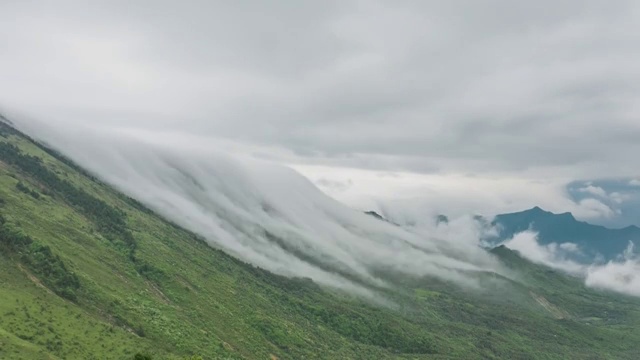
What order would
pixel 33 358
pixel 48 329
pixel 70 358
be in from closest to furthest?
pixel 33 358 < pixel 70 358 < pixel 48 329

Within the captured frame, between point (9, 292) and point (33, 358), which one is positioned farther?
point (9, 292)

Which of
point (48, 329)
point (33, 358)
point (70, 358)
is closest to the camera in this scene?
point (33, 358)

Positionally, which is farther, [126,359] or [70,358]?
[126,359]

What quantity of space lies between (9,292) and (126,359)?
51.8m

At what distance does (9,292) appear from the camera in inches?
7825

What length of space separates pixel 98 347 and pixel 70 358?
18.2 m

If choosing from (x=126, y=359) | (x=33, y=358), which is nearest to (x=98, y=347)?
(x=126, y=359)

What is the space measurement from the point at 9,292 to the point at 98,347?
4017 cm

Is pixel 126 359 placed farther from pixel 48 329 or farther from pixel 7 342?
pixel 7 342

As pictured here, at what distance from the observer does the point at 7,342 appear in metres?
162

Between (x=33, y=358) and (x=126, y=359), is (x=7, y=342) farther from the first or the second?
(x=126, y=359)

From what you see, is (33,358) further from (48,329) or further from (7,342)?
(48,329)

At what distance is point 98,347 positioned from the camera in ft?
648

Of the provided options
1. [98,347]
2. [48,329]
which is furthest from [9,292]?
[98,347]
